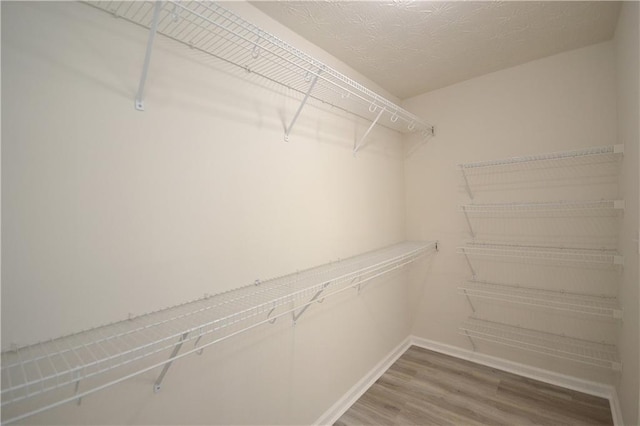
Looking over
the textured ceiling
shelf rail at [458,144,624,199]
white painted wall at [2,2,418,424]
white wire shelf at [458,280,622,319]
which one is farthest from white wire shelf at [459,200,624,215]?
white painted wall at [2,2,418,424]

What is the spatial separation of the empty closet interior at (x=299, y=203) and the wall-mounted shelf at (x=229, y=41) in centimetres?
1

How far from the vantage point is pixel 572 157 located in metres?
2.00

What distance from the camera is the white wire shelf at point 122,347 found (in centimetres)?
74

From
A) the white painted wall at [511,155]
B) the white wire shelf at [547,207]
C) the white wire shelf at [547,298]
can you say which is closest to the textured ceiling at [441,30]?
the white painted wall at [511,155]

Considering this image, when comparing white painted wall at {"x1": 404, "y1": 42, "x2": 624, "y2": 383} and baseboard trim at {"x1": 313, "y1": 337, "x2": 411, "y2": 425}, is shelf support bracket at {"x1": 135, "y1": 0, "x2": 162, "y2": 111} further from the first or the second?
white painted wall at {"x1": 404, "y1": 42, "x2": 624, "y2": 383}

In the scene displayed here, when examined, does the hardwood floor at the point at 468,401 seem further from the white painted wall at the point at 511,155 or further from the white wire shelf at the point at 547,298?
the white wire shelf at the point at 547,298

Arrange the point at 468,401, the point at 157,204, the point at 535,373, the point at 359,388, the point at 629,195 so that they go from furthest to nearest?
the point at 535,373 < the point at 359,388 < the point at 468,401 < the point at 629,195 < the point at 157,204

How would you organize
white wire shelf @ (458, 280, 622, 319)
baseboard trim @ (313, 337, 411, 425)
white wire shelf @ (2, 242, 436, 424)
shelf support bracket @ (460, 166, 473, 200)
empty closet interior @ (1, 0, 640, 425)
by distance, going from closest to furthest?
white wire shelf @ (2, 242, 436, 424)
empty closet interior @ (1, 0, 640, 425)
baseboard trim @ (313, 337, 411, 425)
white wire shelf @ (458, 280, 622, 319)
shelf support bracket @ (460, 166, 473, 200)

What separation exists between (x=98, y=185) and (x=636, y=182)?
2.35 metres

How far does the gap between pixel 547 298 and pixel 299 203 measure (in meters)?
2.03

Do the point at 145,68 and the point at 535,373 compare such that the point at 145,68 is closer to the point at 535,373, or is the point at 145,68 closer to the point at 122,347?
the point at 122,347

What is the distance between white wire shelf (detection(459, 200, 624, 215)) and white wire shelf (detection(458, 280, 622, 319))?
602 millimetres

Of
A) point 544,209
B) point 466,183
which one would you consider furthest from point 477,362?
point 466,183

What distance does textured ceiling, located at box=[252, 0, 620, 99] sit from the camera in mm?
1482
